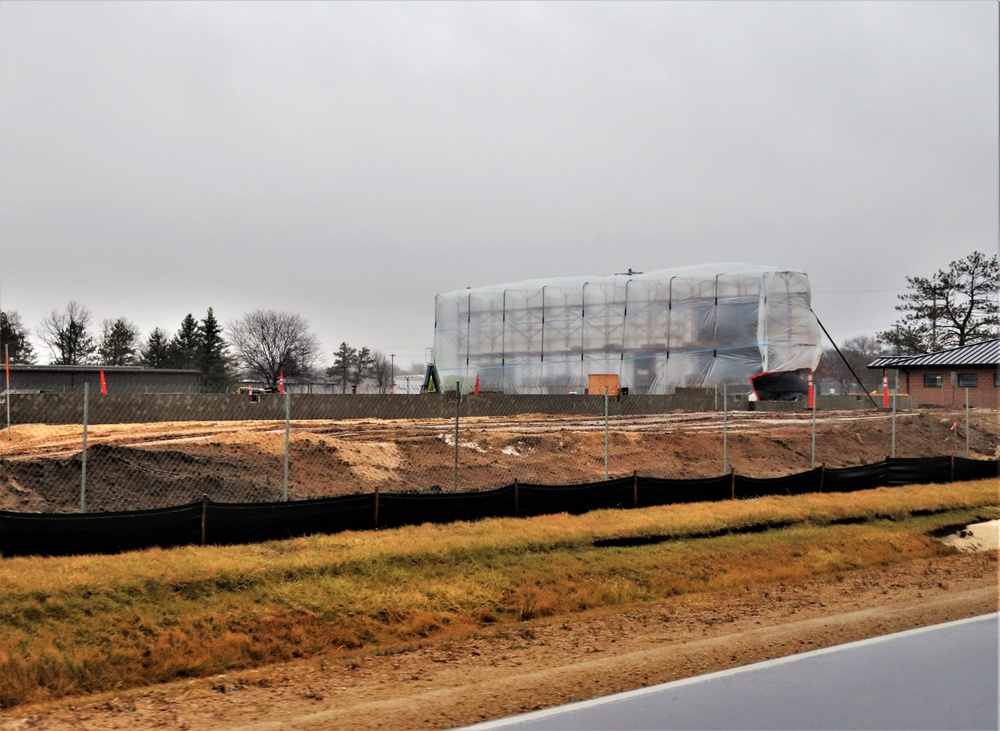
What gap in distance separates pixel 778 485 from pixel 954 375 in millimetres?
34715

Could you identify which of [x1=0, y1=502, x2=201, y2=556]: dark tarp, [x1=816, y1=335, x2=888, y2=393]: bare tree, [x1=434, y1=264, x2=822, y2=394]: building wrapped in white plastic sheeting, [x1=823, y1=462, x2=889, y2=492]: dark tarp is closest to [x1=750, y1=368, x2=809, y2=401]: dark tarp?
[x1=434, y1=264, x2=822, y2=394]: building wrapped in white plastic sheeting

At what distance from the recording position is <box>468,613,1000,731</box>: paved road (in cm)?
605

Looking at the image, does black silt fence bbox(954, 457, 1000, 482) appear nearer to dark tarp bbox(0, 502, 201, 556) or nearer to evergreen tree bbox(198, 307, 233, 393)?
dark tarp bbox(0, 502, 201, 556)

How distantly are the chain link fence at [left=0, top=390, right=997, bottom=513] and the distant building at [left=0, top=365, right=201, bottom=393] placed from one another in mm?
23284

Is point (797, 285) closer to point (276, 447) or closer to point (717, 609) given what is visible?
point (276, 447)

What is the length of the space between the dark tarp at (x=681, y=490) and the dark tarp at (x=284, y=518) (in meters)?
5.61

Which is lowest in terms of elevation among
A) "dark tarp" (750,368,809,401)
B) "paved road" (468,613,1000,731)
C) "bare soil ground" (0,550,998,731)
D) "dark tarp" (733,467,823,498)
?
"bare soil ground" (0,550,998,731)

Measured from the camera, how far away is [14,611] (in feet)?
28.5

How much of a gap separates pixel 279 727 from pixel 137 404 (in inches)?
1044

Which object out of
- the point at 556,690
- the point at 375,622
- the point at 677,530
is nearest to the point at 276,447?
the point at 677,530

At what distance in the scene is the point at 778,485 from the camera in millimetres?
18453

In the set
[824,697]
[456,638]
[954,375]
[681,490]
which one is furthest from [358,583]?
[954,375]

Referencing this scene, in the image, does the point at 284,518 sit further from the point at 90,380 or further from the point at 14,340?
the point at 14,340

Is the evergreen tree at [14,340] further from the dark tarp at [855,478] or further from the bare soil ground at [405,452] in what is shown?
the dark tarp at [855,478]
